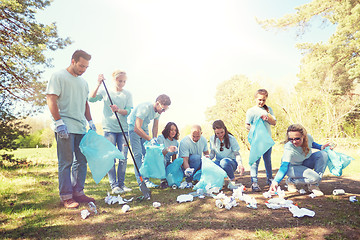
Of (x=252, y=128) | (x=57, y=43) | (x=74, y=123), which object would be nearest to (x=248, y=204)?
(x=252, y=128)

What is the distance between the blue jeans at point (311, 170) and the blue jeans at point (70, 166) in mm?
2664

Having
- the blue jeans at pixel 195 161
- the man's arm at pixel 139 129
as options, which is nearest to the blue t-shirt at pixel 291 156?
the blue jeans at pixel 195 161

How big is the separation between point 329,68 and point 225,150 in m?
9.20

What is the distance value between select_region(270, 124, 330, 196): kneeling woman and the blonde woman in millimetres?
2167

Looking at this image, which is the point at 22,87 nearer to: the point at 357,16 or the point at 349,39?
the point at 357,16

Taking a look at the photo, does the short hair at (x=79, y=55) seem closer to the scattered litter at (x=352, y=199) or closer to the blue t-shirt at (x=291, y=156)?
the blue t-shirt at (x=291, y=156)

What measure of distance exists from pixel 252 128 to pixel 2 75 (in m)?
5.41

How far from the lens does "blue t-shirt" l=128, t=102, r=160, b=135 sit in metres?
3.22

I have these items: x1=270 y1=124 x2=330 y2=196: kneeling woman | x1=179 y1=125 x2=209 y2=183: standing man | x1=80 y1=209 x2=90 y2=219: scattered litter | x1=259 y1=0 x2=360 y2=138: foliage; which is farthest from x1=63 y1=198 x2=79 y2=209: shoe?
x1=259 y1=0 x2=360 y2=138: foliage

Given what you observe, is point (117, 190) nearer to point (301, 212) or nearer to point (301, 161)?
point (301, 212)

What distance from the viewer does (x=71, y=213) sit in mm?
2398

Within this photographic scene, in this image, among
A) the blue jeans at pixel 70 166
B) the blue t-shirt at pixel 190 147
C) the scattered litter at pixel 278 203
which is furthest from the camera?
the blue t-shirt at pixel 190 147

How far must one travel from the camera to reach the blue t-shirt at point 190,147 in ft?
11.4

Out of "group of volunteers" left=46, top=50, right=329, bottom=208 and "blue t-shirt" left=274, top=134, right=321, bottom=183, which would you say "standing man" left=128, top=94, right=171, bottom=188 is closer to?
"group of volunteers" left=46, top=50, right=329, bottom=208
